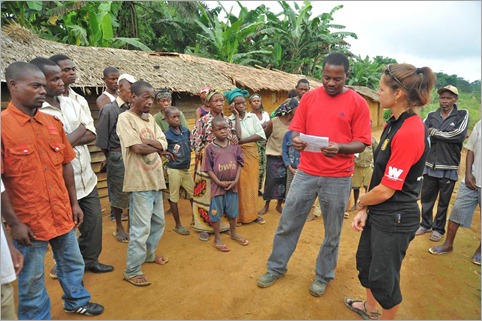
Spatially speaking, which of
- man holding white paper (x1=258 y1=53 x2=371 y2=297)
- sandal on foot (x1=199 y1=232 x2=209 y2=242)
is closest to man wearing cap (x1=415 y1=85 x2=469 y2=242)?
man holding white paper (x1=258 y1=53 x2=371 y2=297)

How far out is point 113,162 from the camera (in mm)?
3900

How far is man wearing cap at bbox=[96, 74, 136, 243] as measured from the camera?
377cm

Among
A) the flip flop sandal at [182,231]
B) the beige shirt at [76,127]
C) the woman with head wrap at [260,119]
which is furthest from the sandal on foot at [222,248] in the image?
the woman with head wrap at [260,119]

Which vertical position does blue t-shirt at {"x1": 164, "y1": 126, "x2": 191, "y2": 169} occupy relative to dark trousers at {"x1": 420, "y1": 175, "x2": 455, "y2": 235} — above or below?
above

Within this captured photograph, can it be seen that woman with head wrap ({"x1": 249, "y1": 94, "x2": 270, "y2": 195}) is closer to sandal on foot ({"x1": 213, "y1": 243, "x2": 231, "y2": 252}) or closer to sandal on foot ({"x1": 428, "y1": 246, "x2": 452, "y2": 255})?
sandal on foot ({"x1": 213, "y1": 243, "x2": 231, "y2": 252})

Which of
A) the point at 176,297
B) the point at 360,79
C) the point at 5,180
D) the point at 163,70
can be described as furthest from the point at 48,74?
the point at 360,79

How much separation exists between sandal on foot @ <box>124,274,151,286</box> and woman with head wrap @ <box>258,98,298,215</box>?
241 cm

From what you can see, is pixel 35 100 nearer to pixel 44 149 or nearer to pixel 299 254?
pixel 44 149

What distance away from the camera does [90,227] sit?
3.04 metres

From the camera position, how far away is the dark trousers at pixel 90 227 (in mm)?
2992

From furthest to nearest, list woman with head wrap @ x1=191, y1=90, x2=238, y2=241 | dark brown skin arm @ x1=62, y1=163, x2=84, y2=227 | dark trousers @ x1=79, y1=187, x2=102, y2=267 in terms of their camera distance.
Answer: woman with head wrap @ x1=191, y1=90, x2=238, y2=241 → dark trousers @ x1=79, y1=187, x2=102, y2=267 → dark brown skin arm @ x1=62, y1=163, x2=84, y2=227

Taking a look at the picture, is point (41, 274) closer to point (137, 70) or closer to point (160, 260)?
point (160, 260)

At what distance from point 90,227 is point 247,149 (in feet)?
7.27

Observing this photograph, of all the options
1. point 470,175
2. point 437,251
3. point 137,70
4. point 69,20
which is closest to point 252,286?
point 437,251
